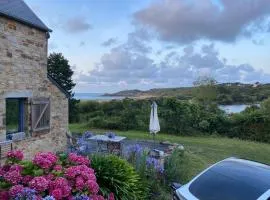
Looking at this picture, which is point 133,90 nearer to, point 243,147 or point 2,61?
point 243,147

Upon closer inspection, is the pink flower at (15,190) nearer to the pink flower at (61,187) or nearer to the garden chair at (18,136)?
A: the pink flower at (61,187)

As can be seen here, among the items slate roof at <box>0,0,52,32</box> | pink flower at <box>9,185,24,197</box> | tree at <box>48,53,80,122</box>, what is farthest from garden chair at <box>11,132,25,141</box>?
tree at <box>48,53,80,122</box>

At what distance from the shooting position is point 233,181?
4684 millimetres

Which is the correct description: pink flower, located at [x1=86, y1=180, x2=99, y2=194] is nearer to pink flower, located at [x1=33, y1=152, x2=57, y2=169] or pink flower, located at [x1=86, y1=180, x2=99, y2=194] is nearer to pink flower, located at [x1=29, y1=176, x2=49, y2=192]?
pink flower, located at [x1=29, y1=176, x2=49, y2=192]

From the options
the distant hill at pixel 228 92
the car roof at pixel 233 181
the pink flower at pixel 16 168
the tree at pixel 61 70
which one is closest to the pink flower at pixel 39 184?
the pink flower at pixel 16 168

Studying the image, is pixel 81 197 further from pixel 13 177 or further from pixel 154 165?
pixel 154 165

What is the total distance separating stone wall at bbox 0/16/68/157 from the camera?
10453mm

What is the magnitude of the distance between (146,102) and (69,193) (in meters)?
19.6

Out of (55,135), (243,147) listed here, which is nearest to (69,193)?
(55,135)

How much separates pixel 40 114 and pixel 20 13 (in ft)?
11.7

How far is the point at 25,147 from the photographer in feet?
37.6

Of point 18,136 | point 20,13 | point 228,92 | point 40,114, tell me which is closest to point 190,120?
point 228,92

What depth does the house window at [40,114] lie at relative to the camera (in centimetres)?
1196

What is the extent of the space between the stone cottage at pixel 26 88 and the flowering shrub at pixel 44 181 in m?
5.53
